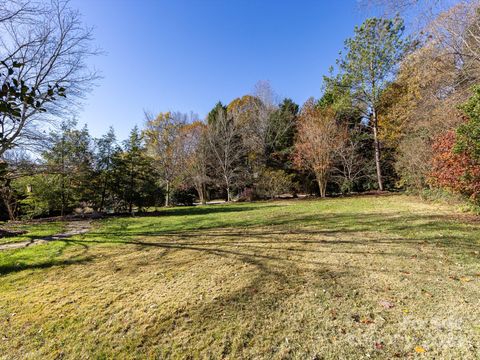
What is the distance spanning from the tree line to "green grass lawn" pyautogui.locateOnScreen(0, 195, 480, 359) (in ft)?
7.16

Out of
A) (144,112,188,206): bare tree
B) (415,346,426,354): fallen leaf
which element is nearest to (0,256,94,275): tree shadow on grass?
(415,346,426,354): fallen leaf

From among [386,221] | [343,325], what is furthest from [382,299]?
[386,221]

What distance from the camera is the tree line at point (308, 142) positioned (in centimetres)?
717

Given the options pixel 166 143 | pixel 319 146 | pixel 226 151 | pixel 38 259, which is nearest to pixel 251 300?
pixel 38 259

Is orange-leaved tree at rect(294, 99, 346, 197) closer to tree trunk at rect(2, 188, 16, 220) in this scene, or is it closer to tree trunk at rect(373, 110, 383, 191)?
tree trunk at rect(373, 110, 383, 191)

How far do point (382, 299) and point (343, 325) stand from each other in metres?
0.75

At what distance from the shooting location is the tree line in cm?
717

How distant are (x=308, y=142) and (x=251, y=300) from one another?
16563 mm

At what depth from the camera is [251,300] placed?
283 centimetres

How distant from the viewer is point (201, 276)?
140 inches

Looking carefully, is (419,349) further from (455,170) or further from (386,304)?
(455,170)

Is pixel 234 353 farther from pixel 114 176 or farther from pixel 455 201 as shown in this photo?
pixel 114 176

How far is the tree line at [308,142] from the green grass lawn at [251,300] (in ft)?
7.16

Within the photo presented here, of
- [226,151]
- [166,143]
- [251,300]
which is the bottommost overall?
[251,300]
